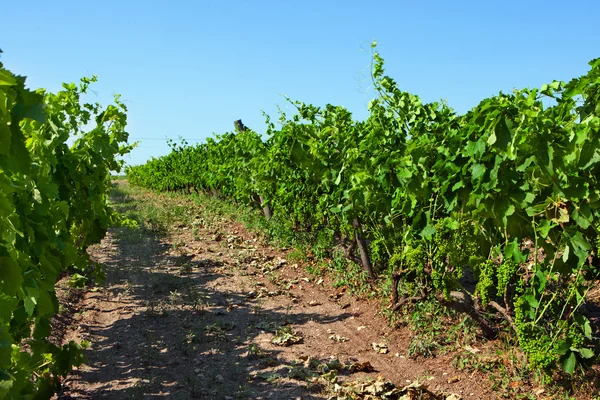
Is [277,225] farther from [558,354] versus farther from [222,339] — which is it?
[558,354]

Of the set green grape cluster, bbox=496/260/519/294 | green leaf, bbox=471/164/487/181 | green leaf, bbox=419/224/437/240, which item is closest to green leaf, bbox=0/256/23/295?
green leaf, bbox=471/164/487/181

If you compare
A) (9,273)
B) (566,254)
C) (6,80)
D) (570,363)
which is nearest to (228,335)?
(570,363)

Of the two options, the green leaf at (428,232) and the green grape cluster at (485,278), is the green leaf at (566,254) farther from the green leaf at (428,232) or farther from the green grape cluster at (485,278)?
the green leaf at (428,232)

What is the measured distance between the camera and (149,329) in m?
5.60

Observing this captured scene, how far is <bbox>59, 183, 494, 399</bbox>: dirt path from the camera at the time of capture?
4203mm

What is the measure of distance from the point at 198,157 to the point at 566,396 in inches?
585

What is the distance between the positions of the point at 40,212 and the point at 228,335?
2.40 m

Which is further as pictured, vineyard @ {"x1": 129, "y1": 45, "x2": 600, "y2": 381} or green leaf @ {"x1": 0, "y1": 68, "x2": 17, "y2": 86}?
vineyard @ {"x1": 129, "y1": 45, "x2": 600, "y2": 381}

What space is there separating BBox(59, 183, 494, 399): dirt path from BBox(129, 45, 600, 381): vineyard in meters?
0.57

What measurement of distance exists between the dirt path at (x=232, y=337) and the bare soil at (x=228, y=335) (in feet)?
0.03

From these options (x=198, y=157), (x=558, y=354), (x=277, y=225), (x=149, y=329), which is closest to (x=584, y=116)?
(x=558, y=354)

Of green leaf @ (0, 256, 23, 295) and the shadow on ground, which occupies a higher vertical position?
green leaf @ (0, 256, 23, 295)

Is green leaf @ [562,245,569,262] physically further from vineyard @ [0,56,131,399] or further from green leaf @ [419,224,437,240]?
vineyard @ [0,56,131,399]

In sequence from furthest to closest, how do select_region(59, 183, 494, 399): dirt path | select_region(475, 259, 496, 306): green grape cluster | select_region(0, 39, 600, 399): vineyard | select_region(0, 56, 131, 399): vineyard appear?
select_region(59, 183, 494, 399): dirt path < select_region(475, 259, 496, 306): green grape cluster < select_region(0, 39, 600, 399): vineyard < select_region(0, 56, 131, 399): vineyard
